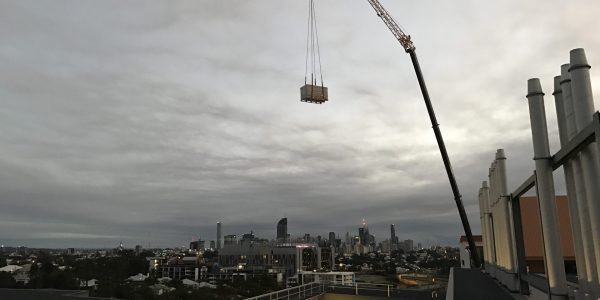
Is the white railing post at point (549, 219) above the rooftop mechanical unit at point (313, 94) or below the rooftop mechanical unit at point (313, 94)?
below

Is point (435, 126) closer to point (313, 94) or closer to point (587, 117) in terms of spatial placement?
point (313, 94)

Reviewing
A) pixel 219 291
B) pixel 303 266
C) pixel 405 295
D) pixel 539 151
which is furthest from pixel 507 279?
pixel 303 266

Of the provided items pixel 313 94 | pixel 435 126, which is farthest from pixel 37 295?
pixel 435 126

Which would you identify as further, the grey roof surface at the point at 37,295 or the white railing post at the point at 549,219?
the grey roof surface at the point at 37,295

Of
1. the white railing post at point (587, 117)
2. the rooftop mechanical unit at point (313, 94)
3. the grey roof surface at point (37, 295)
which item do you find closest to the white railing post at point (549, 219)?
the white railing post at point (587, 117)

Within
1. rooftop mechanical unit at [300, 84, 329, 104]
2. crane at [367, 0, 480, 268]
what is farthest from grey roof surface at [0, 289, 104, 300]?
crane at [367, 0, 480, 268]

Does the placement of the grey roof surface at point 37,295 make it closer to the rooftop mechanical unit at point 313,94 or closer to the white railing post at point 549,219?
the rooftop mechanical unit at point 313,94

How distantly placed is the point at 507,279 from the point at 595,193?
1121 centimetres

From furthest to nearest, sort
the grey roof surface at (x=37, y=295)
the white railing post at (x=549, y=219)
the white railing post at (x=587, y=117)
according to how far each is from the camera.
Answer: the grey roof surface at (x=37, y=295) < the white railing post at (x=549, y=219) < the white railing post at (x=587, y=117)

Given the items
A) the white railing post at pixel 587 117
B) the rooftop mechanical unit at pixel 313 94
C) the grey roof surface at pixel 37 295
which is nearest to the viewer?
the white railing post at pixel 587 117

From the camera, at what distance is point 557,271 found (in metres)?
9.53

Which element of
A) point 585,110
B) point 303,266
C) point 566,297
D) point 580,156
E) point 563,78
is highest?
point 563,78

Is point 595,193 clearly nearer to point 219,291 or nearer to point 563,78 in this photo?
point 563,78

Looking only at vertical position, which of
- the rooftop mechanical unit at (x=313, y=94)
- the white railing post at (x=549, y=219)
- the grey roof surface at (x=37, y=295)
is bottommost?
the grey roof surface at (x=37, y=295)
